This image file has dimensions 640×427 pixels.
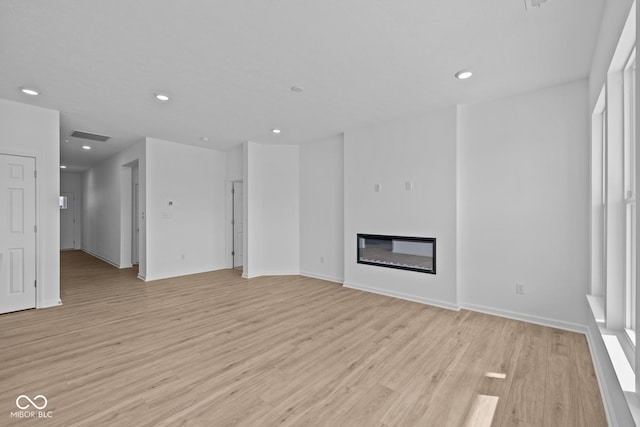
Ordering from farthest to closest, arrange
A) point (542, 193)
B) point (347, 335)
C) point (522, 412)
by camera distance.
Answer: point (542, 193) → point (347, 335) → point (522, 412)

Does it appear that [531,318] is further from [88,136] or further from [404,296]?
[88,136]

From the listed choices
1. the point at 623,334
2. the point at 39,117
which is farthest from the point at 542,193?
the point at 39,117

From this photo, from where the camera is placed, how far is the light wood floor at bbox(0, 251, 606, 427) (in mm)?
1798

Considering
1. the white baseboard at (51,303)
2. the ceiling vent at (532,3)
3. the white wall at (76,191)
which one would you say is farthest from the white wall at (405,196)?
the white wall at (76,191)

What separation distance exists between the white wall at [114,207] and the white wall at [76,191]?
1.88 metres

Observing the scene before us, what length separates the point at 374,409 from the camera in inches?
72.1

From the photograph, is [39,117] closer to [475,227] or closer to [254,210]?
[254,210]

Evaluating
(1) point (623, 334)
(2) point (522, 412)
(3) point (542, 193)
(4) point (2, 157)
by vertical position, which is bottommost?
(2) point (522, 412)

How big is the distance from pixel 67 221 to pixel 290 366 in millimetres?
11522

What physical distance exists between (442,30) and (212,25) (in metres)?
1.79

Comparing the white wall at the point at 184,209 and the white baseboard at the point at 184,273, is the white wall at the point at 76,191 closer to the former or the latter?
the white wall at the point at 184,209

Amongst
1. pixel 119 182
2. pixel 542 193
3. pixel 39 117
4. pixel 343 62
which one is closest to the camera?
pixel 343 62

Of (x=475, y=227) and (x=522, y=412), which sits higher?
(x=475, y=227)

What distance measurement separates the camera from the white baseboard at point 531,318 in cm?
304
